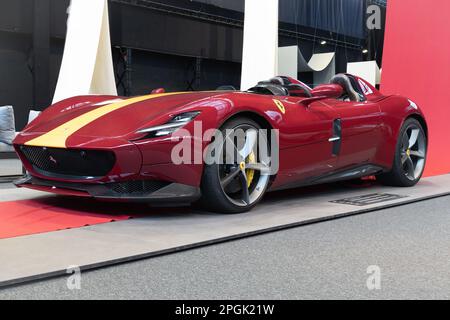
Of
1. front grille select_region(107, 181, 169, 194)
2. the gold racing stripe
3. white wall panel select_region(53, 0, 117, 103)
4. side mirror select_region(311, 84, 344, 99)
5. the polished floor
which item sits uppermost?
white wall panel select_region(53, 0, 117, 103)

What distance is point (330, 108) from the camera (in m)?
3.97

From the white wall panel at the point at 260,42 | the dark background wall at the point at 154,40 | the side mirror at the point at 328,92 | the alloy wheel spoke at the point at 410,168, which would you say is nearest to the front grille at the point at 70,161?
the side mirror at the point at 328,92

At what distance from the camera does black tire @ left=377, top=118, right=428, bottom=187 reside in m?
4.76

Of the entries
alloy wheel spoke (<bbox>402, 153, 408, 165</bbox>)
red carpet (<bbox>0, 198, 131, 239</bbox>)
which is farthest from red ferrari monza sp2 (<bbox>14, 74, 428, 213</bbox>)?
alloy wheel spoke (<bbox>402, 153, 408, 165</bbox>)

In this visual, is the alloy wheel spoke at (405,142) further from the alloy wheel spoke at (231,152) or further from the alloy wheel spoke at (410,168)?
the alloy wheel spoke at (231,152)

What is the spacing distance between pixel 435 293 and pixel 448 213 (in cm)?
191

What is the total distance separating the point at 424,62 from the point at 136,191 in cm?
482

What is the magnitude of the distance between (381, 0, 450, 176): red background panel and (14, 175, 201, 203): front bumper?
165 inches

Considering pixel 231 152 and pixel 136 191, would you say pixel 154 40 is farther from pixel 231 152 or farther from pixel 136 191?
pixel 136 191

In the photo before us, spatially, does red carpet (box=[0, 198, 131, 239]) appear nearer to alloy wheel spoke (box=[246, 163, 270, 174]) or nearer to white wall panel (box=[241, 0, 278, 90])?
alloy wheel spoke (box=[246, 163, 270, 174])

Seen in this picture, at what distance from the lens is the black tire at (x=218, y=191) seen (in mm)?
3119

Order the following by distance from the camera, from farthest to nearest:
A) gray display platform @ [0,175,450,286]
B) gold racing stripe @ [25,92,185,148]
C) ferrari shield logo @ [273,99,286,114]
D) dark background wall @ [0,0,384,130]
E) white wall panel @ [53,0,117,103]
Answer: dark background wall @ [0,0,384,130]
white wall panel @ [53,0,117,103]
ferrari shield logo @ [273,99,286,114]
gold racing stripe @ [25,92,185,148]
gray display platform @ [0,175,450,286]

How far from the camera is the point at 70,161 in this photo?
120 inches
